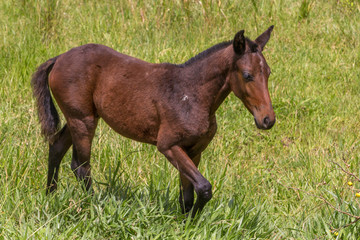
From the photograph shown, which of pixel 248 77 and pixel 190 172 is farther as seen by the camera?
pixel 190 172

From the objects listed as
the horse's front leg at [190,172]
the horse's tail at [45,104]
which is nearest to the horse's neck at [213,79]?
the horse's front leg at [190,172]

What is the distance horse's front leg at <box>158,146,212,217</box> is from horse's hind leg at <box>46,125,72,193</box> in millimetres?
1193

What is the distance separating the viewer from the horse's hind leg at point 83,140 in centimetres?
442

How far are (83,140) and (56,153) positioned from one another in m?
0.42

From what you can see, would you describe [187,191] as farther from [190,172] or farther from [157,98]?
[157,98]

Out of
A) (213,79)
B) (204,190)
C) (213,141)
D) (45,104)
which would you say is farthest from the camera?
(213,141)

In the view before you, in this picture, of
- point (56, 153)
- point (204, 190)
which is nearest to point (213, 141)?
point (56, 153)

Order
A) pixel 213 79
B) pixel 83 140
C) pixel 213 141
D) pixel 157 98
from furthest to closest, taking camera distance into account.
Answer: pixel 213 141 → pixel 83 140 → pixel 157 98 → pixel 213 79

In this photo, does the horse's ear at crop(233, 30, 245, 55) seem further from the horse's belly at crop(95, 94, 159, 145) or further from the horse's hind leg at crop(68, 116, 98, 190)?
the horse's hind leg at crop(68, 116, 98, 190)

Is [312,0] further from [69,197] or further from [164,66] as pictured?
[69,197]

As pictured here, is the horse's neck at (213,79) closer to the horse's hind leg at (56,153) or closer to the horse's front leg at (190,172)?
the horse's front leg at (190,172)

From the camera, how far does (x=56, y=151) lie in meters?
4.73

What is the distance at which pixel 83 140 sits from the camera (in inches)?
175

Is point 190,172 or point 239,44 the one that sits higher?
point 239,44
